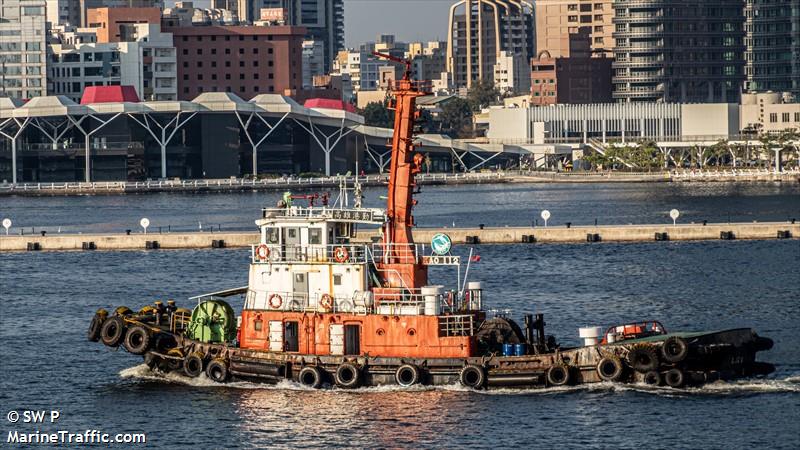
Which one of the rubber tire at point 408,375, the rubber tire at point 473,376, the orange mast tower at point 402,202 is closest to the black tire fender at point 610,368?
the rubber tire at point 473,376

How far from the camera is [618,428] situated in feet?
183

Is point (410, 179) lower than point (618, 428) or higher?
higher

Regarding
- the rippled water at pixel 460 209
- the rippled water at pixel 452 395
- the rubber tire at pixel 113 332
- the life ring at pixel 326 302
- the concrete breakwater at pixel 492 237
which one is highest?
the rippled water at pixel 460 209

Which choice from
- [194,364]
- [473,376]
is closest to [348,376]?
[473,376]

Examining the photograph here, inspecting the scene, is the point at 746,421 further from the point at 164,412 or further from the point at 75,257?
the point at 75,257

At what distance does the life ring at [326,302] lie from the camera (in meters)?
Result: 60.7

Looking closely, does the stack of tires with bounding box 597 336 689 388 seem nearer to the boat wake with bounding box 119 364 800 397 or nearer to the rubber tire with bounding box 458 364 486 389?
the boat wake with bounding box 119 364 800 397

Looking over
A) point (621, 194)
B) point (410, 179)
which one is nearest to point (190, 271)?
point (410, 179)

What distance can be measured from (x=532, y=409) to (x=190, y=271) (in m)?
46.3

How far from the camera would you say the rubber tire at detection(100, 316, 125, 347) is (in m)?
63.7

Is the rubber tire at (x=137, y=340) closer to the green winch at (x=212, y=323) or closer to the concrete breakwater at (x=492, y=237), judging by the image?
the green winch at (x=212, y=323)

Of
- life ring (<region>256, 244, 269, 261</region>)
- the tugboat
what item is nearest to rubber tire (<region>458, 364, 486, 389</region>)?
the tugboat

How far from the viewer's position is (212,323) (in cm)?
6316

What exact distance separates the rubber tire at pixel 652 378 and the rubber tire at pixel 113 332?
17.8 m
